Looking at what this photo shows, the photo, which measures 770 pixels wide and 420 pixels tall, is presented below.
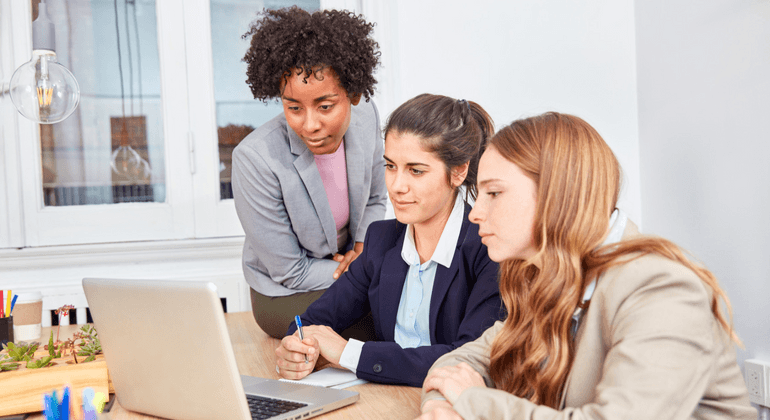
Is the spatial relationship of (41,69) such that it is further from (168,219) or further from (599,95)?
(599,95)

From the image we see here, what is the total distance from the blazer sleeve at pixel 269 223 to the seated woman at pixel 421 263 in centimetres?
27

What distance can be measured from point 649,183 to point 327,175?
4.51 feet

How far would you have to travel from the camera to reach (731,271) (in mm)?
1948

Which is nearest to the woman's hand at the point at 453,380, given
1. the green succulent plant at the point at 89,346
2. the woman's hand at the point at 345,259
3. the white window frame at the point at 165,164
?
the green succulent plant at the point at 89,346

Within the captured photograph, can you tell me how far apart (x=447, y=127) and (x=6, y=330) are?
1.12 meters

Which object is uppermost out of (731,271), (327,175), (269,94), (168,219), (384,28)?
(384,28)

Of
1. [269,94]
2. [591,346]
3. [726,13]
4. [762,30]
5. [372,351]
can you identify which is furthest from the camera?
[726,13]

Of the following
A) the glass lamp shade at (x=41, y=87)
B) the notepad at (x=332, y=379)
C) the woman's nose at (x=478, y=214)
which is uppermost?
the glass lamp shade at (x=41, y=87)

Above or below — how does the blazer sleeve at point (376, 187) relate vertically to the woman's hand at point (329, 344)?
above

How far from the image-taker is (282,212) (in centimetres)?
170

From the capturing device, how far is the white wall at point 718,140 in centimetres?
182

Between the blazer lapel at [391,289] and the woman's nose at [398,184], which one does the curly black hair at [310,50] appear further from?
the blazer lapel at [391,289]

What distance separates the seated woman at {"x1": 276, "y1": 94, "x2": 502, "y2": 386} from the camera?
1195 mm

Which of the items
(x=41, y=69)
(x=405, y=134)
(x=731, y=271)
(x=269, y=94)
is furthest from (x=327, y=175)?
(x=731, y=271)
